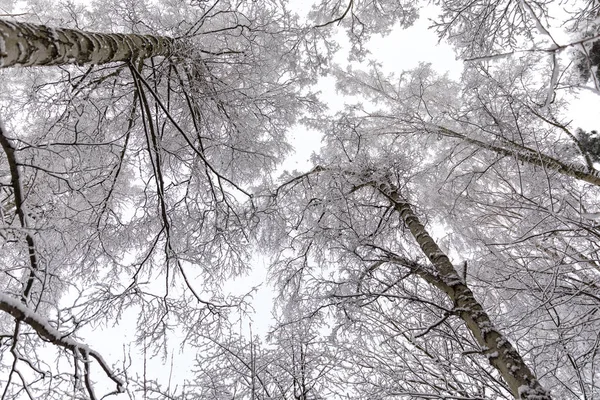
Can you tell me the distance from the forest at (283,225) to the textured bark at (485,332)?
16 millimetres

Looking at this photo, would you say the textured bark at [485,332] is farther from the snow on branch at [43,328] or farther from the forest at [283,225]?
the snow on branch at [43,328]

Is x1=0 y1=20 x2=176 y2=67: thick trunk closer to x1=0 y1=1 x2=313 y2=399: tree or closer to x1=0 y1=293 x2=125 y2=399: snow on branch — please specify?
x1=0 y1=1 x2=313 y2=399: tree

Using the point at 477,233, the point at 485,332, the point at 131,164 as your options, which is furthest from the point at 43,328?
the point at 477,233

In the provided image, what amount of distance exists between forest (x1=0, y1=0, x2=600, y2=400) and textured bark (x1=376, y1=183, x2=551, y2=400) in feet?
0.05

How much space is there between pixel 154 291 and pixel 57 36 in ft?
9.95

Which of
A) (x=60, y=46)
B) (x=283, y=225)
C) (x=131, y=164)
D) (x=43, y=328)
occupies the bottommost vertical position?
(x=43, y=328)

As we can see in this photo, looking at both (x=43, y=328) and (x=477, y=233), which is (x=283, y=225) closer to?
(x=477, y=233)

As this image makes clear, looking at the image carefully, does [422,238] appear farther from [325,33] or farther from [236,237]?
[325,33]

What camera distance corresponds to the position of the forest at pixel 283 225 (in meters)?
3.16

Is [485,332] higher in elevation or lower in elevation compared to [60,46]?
lower

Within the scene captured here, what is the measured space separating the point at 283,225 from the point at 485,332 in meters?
3.02

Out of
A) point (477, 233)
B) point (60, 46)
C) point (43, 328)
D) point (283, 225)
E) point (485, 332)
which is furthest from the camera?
point (477, 233)

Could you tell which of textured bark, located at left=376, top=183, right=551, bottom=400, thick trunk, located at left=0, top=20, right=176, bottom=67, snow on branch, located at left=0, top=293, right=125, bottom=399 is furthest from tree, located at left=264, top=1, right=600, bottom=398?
thick trunk, located at left=0, top=20, right=176, bottom=67

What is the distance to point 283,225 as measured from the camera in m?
5.62
